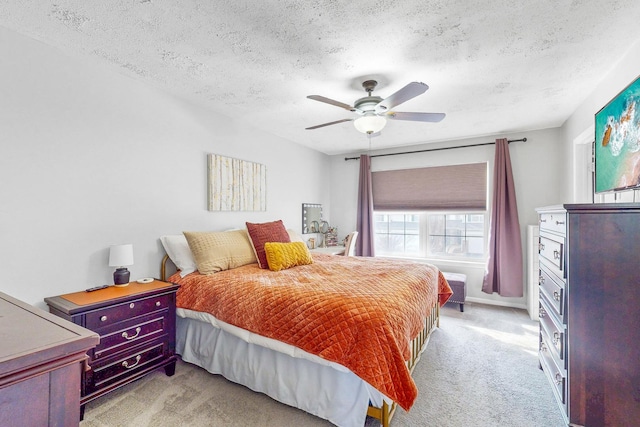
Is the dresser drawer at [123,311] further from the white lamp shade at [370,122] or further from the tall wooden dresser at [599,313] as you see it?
the tall wooden dresser at [599,313]

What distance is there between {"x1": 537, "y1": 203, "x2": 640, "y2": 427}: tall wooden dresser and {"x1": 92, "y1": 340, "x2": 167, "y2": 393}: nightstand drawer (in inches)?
104

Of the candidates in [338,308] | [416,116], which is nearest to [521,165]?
[416,116]

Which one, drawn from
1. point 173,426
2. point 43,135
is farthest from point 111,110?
point 173,426

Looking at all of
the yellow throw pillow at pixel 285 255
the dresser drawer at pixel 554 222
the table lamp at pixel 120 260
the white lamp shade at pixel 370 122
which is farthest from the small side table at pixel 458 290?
the table lamp at pixel 120 260

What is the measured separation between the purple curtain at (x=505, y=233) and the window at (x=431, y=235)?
0.34m

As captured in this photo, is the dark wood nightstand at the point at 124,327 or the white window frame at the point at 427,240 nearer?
the dark wood nightstand at the point at 124,327

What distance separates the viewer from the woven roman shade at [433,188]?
4.34 m

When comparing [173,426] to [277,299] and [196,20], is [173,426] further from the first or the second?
[196,20]

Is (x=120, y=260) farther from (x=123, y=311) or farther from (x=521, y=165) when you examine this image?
(x=521, y=165)

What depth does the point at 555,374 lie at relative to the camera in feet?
6.04

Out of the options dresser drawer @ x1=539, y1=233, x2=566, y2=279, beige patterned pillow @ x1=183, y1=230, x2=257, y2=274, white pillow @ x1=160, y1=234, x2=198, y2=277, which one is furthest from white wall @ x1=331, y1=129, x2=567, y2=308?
white pillow @ x1=160, y1=234, x2=198, y2=277

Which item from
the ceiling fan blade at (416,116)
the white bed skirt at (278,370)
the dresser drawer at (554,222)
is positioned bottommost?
the white bed skirt at (278,370)

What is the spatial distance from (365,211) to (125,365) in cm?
382

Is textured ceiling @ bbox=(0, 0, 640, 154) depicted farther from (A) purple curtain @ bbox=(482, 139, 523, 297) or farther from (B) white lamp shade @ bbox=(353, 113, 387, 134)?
(A) purple curtain @ bbox=(482, 139, 523, 297)
